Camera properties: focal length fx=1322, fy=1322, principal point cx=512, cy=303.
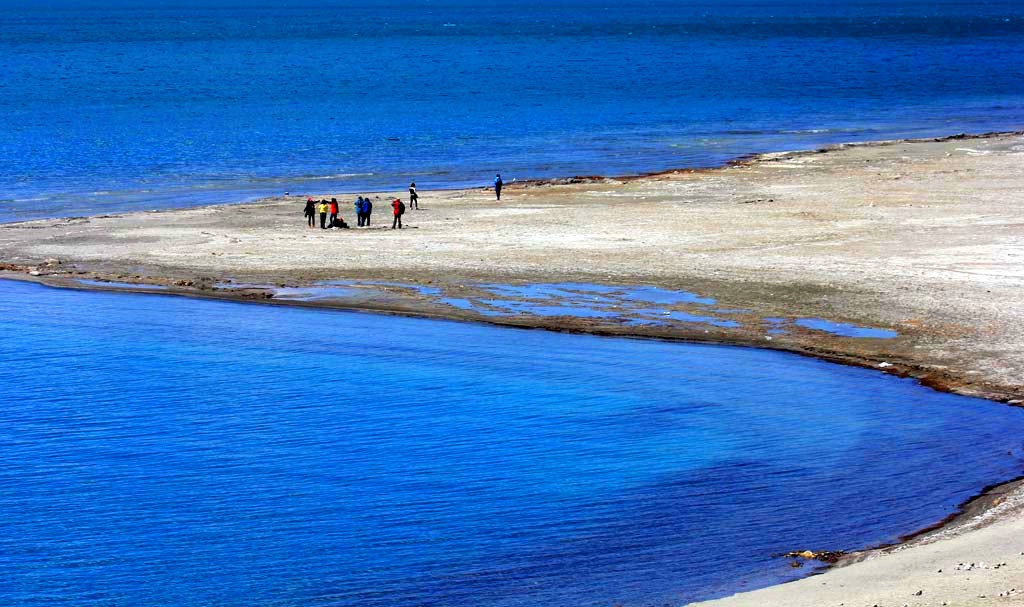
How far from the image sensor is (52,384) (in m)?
31.2

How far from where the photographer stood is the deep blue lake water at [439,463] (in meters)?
20.4

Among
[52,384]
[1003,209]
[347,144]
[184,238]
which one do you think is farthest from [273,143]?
[52,384]

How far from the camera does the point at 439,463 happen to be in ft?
84.2

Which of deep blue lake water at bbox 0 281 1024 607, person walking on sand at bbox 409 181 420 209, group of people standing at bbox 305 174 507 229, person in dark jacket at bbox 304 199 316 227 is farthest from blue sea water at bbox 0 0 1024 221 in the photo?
deep blue lake water at bbox 0 281 1024 607

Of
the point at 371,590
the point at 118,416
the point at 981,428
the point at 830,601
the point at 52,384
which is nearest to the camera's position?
the point at 830,601

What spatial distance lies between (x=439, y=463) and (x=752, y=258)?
18.2 m

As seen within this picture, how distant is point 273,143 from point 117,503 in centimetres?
6422

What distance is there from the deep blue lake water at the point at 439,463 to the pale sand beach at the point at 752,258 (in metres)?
1.39

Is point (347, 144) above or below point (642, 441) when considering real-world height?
above

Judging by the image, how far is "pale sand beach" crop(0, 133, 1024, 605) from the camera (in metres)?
21.3

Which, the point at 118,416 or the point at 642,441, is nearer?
the point at 642,441

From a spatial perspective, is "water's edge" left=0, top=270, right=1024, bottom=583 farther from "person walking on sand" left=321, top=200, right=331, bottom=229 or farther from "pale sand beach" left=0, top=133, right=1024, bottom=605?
"person walking on sand" left=321, top=200, right=331, bottom=229

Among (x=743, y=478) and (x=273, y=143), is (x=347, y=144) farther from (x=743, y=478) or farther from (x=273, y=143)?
(x=743, y=478)

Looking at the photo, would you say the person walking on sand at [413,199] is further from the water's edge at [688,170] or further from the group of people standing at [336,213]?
the water's edge at [688,170]
